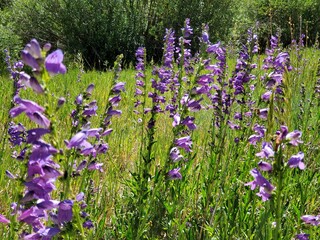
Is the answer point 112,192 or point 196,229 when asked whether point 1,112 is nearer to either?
point 112,192

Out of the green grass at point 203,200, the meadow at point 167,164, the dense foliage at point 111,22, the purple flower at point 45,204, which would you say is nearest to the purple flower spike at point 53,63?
the meadow at point 167,164

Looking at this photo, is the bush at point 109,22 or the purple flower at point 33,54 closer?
the purple flower at point 33,54

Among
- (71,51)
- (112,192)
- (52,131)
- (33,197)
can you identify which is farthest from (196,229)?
(71,51)

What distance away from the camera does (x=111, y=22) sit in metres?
12.8

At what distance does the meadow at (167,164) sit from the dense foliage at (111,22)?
27.5 ft

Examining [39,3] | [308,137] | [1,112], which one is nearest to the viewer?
[308,137]

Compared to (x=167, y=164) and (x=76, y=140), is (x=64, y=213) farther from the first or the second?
(x=167, y=164)

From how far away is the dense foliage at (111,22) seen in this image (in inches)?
506

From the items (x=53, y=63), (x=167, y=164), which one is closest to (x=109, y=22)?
(x=167, y=164)

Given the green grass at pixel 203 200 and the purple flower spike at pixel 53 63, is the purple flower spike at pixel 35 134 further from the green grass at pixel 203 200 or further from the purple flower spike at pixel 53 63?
the green grass at pixel 203 200

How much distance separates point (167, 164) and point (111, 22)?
11391mm

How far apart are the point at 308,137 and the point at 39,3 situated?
1191cm

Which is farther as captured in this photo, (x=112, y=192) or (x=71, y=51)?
(x=71, y=51)

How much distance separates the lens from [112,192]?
3039 millimetres
